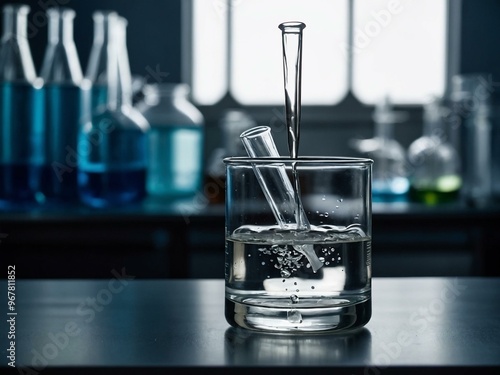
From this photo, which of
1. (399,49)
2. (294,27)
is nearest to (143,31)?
(399,49)

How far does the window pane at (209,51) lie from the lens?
9.18 feet

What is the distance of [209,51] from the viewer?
2.84m

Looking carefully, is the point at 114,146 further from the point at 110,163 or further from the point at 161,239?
the point at 161,239

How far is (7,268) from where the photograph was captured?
1.47 meters

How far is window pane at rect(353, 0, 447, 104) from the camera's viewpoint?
2.84m

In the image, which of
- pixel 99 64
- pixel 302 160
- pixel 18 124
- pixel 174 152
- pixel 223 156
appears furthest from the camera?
pixel 223 156

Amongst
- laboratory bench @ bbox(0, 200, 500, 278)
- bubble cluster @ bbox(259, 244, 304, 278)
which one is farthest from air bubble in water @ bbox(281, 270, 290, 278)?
laboratory bench @ bbox(0, 200, 500, 278)

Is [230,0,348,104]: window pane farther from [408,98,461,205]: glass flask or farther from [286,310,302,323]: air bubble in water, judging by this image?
[286,310,302,323]: air bubble in water

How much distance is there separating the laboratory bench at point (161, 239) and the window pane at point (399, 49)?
55.3 inches

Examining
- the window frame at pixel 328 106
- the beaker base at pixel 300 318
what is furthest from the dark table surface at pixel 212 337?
the window frame at pixel 328 106

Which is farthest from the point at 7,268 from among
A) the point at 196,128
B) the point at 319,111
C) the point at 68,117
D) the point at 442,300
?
the point at 319,111

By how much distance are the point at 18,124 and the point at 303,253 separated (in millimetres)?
1051
